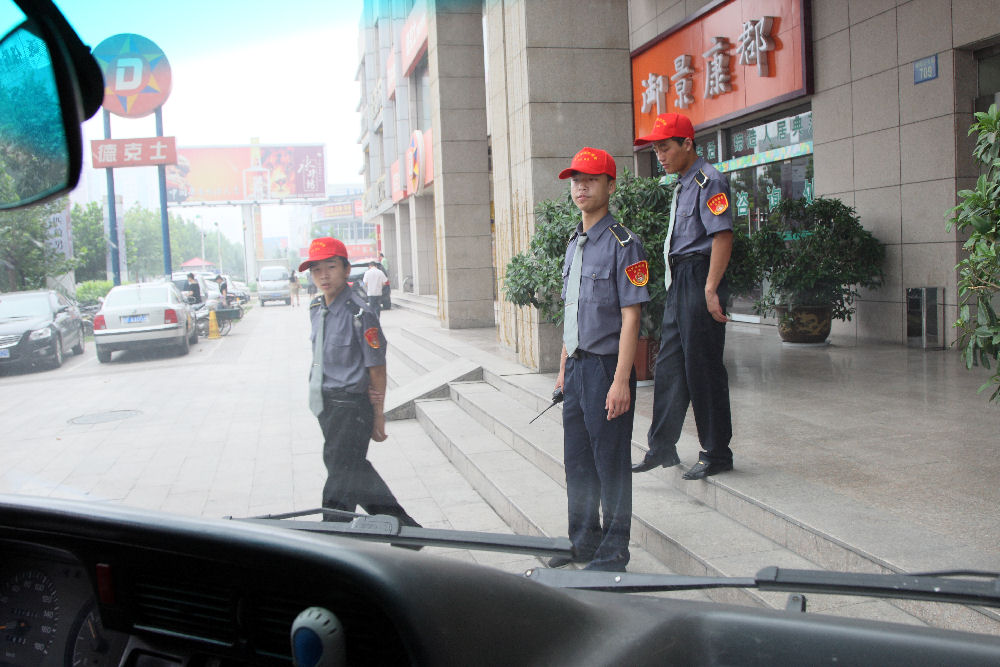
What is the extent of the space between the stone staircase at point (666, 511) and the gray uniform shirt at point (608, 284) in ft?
3.14

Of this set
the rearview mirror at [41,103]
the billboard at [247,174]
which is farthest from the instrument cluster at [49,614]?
the billboard at [247,174]

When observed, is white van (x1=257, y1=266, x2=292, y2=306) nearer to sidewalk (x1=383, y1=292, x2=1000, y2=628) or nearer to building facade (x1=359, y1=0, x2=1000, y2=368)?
building facade (x1=359, y1=0, x2=1000, y2=368)

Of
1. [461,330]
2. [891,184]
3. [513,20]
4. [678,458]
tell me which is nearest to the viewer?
[678,458]

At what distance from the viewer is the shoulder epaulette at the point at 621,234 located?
3508 mm

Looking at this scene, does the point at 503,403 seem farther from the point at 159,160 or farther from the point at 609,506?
the point at 159,160

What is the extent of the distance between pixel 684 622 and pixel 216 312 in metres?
16.2

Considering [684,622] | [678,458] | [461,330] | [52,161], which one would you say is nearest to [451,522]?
[678,458]

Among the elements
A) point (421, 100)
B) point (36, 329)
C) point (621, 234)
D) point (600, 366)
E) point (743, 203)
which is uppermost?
point (421, 100)

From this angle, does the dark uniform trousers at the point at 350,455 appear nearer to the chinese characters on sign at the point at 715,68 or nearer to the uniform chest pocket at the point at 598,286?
the uniform chest pocket at the point at 598,286

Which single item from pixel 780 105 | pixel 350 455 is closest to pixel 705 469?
pixel 350 455

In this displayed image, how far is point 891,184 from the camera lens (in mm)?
8586

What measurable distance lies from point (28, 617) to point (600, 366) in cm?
234

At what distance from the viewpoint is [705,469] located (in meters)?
4.14

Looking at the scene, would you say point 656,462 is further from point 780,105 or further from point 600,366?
point 780,105
